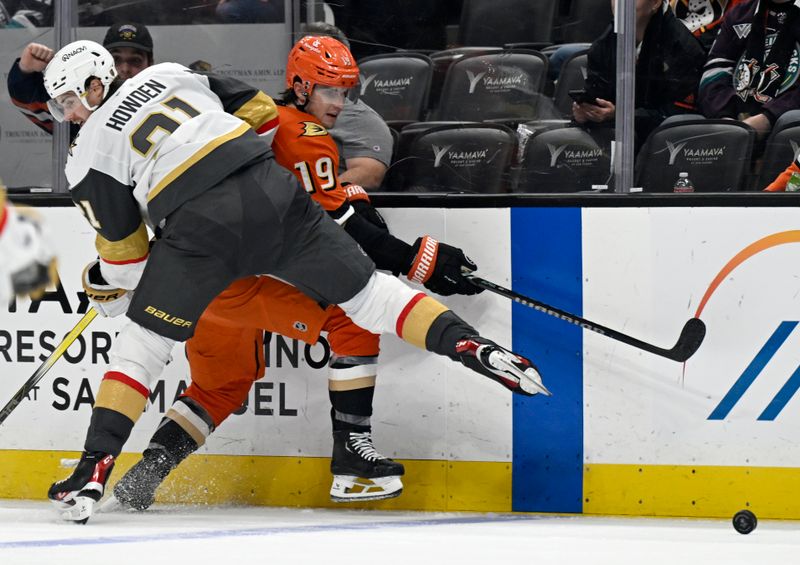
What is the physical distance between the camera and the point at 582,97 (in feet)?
12.0

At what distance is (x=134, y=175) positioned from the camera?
10.9 ft

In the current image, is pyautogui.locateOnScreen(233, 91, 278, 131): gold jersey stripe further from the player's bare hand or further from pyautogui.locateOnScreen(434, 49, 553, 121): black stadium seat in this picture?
the player's bare hand

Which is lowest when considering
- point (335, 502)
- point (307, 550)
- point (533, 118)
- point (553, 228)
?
point (335, 502)

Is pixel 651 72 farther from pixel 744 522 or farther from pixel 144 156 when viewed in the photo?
pixel 144 156

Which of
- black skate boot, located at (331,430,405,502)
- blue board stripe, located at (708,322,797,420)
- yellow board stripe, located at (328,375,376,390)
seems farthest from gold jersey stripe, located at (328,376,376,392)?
blue board stripe, located at (708,322,797,420)

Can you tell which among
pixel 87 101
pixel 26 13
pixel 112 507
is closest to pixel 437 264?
pixel 87 101

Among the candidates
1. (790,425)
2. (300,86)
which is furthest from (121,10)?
(790,425)

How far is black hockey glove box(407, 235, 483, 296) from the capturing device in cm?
354

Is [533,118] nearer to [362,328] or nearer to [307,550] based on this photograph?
[362,328]

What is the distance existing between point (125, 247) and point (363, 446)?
861 mm

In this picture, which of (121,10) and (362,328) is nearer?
(362,328)

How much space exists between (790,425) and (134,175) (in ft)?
6.29

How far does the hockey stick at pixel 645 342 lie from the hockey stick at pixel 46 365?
3.93 ft

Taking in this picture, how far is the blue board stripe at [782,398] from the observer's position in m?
3.48
